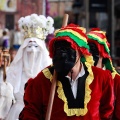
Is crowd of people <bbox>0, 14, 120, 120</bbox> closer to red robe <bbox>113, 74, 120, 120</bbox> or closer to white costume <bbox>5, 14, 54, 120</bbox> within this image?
red robe <bbox>113, 74, 120, 120</bbox>

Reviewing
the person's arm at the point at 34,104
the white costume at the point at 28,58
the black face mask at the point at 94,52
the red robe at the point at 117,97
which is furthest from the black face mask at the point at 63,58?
the white costume at the point at 28,58

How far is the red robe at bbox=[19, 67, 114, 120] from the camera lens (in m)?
3.83

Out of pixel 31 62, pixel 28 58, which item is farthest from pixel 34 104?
pixel 28 58

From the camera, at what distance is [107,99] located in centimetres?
398

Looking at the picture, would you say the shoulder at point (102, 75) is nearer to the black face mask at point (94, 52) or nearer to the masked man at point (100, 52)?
the masked man at point (100, 52)

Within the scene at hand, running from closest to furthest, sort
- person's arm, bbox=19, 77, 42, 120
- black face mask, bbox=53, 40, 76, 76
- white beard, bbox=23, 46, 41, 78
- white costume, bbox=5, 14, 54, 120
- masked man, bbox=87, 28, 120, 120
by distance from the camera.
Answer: black face mask, bbox=53, 40, 76, 76 < person's arm, bbox=19, 77, 42, 120 < masked man, bbox=87, 28, 120, 120 < white costume, bbox=5, 14, 54, 120 < white beard, bbox=23, 46, 41, 78

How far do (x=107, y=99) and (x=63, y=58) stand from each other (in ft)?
1.78

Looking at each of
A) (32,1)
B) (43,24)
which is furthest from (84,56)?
(32,1)

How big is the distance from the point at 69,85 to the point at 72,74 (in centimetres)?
10

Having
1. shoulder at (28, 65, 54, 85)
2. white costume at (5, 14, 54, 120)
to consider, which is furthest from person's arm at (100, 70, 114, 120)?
white costume at (5, 14, 54, 120)

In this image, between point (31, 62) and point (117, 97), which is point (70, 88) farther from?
point (31, 62)

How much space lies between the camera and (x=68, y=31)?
3949 millimetres

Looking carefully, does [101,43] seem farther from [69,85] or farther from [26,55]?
[26,55]

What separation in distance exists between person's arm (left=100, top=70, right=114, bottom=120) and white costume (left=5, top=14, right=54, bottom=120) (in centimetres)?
256
